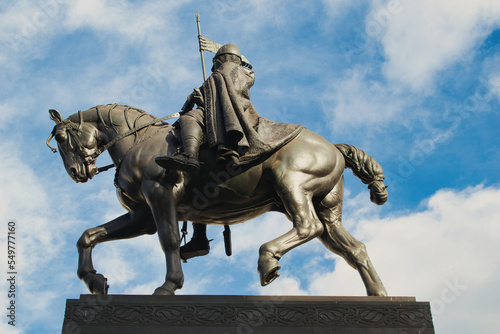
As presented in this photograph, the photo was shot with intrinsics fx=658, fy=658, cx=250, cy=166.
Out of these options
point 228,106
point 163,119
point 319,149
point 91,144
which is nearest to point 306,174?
point 319,149

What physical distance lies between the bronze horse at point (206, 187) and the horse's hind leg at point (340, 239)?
1 cm

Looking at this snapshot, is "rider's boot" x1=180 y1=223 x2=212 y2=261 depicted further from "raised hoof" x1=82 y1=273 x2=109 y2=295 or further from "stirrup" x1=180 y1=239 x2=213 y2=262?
"raised hoof" x1=82 y1=273 x2=109 y2=295

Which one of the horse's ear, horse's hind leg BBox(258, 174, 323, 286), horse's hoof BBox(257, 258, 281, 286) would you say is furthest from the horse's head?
horse's hoof BBox(257, 258, 281, 286)

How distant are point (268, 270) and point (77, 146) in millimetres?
3506

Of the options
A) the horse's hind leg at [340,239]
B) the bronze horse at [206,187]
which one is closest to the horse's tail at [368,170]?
the bronze horse at [206,187]

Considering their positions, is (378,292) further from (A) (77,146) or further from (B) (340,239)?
(A) (77,146)

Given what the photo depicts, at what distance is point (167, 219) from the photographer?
28.1 feet

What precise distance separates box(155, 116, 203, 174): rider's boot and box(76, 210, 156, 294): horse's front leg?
1324 millimetres

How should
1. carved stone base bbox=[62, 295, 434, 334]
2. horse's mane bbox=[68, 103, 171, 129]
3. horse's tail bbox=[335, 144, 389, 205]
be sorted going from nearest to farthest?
carved stone base bbox=[62, 295, 434, 334] → horse's tail bbox=[335, 144, 389, 205] → horse's mane bbox=[68, 103, 171, 129]

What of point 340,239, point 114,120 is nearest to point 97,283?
point 114,120

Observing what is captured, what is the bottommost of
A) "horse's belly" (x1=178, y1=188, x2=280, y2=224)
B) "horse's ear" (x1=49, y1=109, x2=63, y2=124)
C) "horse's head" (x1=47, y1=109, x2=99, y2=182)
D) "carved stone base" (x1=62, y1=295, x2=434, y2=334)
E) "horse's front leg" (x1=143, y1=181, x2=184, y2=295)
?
"carved stone base" (x1=62, y1=295, x2=434, y2=334)

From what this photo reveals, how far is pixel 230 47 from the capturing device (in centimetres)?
1025

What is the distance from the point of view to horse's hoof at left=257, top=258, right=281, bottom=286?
7.97 metres

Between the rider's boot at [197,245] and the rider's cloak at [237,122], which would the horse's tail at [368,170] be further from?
the rider's boot at [197,245]
